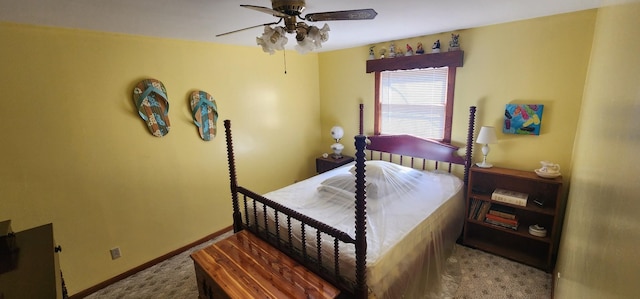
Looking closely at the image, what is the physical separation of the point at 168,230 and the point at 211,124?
124 centimetres

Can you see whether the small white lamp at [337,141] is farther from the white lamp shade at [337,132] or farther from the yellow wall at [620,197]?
the yellow wall at [620,197]

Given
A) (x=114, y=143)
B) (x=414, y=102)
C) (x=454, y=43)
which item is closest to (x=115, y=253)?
(x=114, y=143)

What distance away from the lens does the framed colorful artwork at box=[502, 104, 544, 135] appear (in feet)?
8.17

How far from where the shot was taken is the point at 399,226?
2.08m

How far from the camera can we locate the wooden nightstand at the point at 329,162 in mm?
3830

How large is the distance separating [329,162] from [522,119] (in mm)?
2269

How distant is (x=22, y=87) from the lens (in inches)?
78.5

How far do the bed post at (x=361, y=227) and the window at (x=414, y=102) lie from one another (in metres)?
2.04

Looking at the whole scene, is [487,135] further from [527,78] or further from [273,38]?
[273,38]

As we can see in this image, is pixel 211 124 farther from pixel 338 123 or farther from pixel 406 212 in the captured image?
pixel 406 212

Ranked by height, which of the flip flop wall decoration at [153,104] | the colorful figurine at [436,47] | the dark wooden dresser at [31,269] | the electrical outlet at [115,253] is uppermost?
the colorful figurine at [436,47]

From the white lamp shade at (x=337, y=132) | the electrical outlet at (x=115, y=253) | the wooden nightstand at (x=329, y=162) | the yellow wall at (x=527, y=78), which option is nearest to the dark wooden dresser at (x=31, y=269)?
the electrical outlet at (x=115, y=253)

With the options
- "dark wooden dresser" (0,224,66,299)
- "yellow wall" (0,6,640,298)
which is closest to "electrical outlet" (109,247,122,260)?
"yellow wall" (0,6,640,298)

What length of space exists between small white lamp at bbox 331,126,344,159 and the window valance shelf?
0.91m
